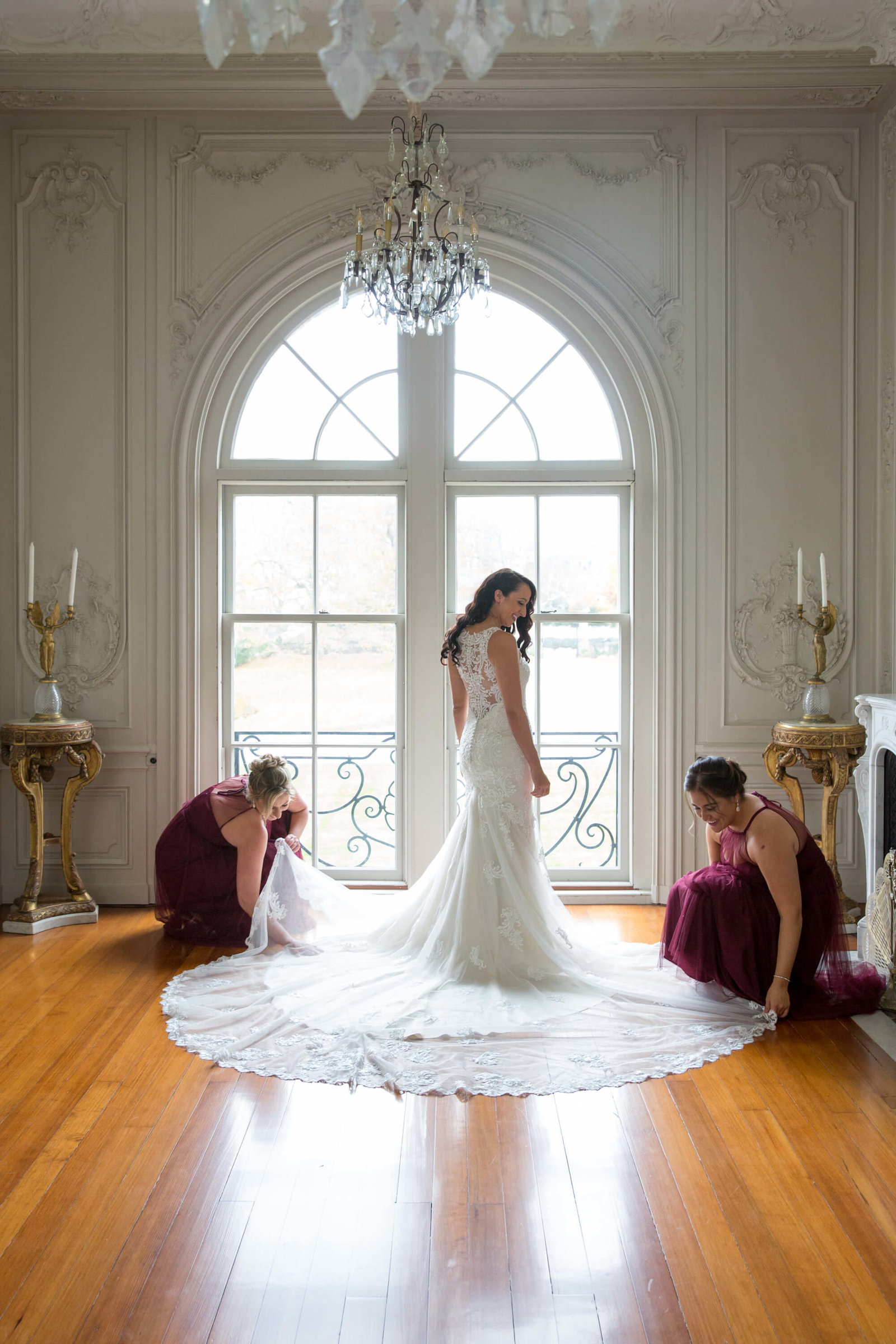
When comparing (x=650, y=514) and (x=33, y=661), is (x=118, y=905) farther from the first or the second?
(x=650, y=514)

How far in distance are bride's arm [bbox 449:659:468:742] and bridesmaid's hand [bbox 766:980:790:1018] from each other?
4.94 feet

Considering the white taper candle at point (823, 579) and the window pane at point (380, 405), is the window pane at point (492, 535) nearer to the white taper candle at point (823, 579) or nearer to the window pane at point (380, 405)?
the window pane at point (380, 405)

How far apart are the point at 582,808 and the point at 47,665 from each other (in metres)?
2.69

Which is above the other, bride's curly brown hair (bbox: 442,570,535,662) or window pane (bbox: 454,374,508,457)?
window pane (bbox: 454,374,508,457)

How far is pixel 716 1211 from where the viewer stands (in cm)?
240

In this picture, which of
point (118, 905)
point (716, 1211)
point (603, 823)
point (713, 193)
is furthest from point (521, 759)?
point (713, 193)

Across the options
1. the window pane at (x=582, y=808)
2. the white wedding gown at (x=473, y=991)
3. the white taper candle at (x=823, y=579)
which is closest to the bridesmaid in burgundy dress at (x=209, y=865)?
the white wedding gown at (x=473, y=991)

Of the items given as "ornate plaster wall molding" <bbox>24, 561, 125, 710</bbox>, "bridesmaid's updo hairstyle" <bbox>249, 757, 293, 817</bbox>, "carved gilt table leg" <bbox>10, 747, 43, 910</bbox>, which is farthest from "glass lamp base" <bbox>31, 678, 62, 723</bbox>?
"bridesmaid's updo hairstyle" <bbox>249, 757, 293, 817</bbox>

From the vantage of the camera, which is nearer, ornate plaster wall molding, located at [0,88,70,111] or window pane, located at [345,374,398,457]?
ornate plaster wall molding, located at [0,88,70,111]

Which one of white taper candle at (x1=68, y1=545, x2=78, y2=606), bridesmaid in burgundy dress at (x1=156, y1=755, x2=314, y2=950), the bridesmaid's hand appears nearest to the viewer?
the bridesmaid's hand

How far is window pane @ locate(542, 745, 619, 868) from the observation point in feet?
17.3

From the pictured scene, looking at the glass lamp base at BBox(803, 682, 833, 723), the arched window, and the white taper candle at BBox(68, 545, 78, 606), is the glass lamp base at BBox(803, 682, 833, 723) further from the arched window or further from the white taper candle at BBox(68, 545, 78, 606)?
the white taper candle at BBox(68, 545, 78, 606)

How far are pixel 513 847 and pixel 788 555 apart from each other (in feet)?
7.18

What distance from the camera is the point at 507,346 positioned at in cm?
523
